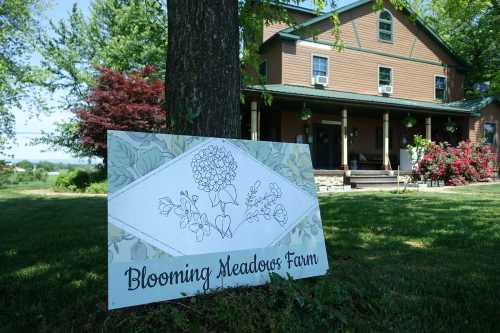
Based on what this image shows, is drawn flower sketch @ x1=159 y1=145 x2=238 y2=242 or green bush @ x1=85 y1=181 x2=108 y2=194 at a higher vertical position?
drawn flower sketch @ x1=159 y1=145 x2=238 y2=242

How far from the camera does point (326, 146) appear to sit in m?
18.5

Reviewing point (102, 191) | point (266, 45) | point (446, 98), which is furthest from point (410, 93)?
point (102, 191)

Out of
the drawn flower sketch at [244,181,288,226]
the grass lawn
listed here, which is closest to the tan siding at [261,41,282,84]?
the grass lawn

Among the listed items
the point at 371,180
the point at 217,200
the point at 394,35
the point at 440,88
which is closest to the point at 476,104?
the point at 440,88

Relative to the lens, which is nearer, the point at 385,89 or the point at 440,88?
the point at 385,89

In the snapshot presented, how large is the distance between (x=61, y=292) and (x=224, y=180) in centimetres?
164

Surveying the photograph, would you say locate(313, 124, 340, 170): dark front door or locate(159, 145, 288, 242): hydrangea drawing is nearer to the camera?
locate(159, 145, 288, 242): hydrangea drawing

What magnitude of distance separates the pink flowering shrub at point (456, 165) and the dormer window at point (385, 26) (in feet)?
21.2

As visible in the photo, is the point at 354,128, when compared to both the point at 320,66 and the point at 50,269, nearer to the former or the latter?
the point at 320,66

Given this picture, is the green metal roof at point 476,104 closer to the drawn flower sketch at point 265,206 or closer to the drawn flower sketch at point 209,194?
the drawn flower sketch at point 265,206

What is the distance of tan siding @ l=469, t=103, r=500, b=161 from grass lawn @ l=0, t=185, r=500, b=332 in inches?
628

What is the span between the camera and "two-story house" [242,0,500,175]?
16.5 metres

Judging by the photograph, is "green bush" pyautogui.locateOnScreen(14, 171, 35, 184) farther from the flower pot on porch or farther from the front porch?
the flower pot on porch

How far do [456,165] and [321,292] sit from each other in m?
15.0
